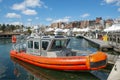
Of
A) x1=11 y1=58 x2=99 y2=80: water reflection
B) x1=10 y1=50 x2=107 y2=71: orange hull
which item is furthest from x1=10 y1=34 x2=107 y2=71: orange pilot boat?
x1=11 y1=58 x2=99 y2=80: water reflection

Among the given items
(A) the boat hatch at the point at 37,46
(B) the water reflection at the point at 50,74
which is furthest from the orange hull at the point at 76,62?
(A) the boat hatch at the point at 37,46

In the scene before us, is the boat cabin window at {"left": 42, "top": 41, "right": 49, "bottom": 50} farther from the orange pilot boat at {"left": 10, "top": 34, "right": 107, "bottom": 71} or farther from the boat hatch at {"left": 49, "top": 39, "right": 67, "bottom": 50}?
the boat hatch at {"left": 49, "top": 39, "right": 67, "bottom": 50}

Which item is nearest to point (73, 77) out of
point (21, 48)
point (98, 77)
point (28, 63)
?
point (98, 77)

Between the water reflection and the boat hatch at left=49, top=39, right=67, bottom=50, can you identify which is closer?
the water reflection

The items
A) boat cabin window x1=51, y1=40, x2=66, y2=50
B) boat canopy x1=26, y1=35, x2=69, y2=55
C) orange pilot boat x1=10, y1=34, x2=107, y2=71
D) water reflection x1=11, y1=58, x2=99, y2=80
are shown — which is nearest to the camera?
→ orange pilot boat x1=10, y1=34, x2=107, y2=71

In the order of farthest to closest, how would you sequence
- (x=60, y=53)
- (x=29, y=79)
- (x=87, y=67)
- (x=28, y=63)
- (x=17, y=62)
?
(x=17, y=62), (x=28, y=63), (x=60, y=53), (x=29, y=79), (x=87, y=67)

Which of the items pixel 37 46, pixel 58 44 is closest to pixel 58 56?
pixel 58 44

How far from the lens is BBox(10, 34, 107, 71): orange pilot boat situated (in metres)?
14.6

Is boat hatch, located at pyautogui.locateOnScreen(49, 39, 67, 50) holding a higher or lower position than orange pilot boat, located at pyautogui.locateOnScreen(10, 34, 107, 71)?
higher

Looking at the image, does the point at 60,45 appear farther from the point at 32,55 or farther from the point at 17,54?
the point at 17,54

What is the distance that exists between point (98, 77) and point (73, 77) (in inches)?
72.5

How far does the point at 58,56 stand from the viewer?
55.7 ft

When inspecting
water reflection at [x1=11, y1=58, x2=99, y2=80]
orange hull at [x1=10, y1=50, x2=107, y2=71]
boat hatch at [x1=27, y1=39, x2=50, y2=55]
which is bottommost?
water reflection at [x1=11, y1=58, x2=99, y2=80]

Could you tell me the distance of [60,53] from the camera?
17.4m
